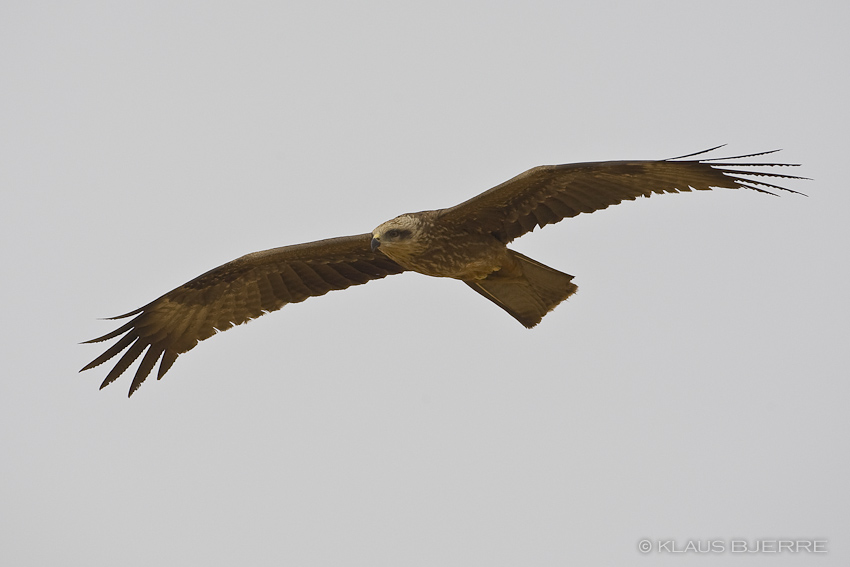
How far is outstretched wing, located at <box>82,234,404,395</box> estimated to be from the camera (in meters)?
11.2

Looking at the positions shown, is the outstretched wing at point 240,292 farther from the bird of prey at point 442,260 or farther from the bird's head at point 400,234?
the bird's head at point 400,234

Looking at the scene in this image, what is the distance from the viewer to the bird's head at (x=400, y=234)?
10133 mm

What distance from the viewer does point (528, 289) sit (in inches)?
424

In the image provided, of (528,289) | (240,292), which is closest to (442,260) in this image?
(528,289)

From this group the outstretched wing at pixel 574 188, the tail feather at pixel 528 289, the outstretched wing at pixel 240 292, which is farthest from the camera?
the outstretched wing at pixel 240 292

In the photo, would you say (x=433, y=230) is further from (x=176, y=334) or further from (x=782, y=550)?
(x=782, y=550)

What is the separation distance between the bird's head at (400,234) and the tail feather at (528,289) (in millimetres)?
945

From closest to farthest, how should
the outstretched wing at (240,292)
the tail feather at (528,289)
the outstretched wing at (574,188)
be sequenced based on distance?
the outstretched wing at (574,188) → the tail feather at (528,289) → the outstretched wing at (240,292)

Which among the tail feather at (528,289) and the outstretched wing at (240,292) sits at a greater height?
the outstretched wing at (240,292)

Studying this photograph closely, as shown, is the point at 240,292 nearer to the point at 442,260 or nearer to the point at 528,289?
the point at 442,260

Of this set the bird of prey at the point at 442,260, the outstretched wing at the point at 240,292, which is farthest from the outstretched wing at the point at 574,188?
the outstretched wing at the point at 240,292

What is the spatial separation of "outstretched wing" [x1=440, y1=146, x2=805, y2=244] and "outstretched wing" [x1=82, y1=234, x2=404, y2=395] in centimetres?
138

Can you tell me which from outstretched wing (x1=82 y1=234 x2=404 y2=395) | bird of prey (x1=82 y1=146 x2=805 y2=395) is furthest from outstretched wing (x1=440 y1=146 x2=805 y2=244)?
outstretched wing (x1=82 y1=234 x2=404 y2=395)

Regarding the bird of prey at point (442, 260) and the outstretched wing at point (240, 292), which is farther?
the outstretched wing at point (240, 292)
